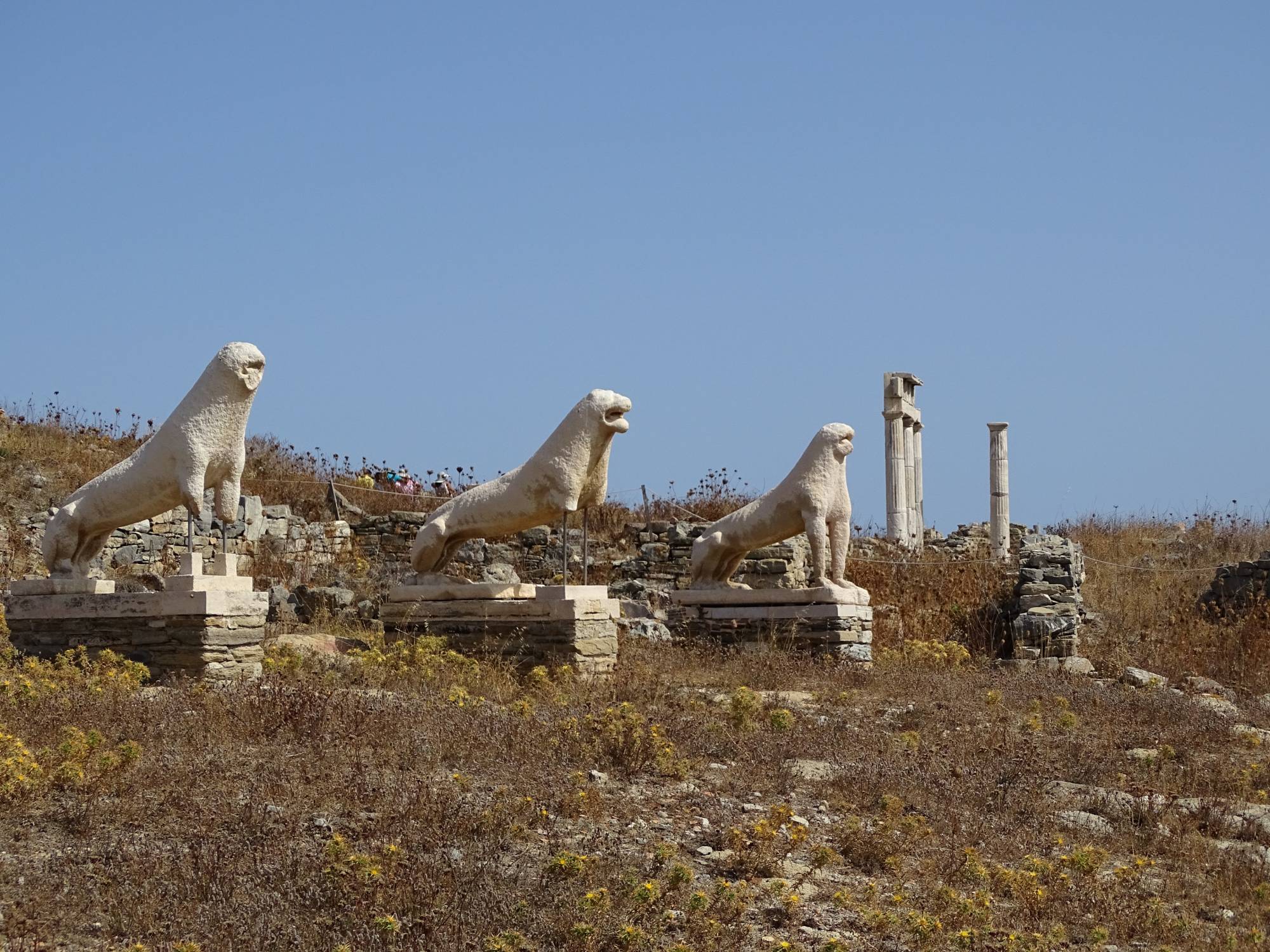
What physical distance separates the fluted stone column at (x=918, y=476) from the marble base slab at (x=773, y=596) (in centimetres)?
1093

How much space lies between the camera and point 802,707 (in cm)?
937

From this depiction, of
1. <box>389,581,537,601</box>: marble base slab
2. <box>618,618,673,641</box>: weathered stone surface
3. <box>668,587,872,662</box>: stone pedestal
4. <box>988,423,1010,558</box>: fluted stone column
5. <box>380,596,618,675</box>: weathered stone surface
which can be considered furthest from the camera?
<box>988,423,1010,558</box>: fluted stone column

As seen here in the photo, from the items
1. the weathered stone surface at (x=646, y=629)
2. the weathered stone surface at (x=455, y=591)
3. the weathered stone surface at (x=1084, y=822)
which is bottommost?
the weathered stone surface at (x=1084, y=822)

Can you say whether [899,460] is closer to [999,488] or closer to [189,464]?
[999,488]

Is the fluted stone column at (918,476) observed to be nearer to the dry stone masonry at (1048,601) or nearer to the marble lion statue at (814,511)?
the dry stone masonry at (1048,601)

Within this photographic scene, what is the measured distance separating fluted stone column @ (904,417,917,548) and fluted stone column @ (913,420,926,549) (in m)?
0.01

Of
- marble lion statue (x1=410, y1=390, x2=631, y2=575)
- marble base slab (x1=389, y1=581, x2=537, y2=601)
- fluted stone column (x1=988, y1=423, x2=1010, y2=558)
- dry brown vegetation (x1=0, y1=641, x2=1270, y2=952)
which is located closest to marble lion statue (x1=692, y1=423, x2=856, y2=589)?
marble lion statue (x1=410, y1=390, x2=631, y2=575)

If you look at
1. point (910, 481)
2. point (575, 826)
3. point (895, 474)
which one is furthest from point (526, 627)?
point (910, 481)

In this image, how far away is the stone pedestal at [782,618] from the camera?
12328 millimetres

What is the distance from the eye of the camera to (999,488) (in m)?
22.2

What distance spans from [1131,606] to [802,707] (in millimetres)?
9446

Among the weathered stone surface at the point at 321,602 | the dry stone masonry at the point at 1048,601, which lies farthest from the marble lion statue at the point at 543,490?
the dry stone masonry at the point at 1048,601

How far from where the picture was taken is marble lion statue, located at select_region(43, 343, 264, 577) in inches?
371

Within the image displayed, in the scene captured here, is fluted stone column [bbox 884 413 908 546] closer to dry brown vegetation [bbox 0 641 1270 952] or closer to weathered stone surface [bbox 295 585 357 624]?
weathered stone surface [bbox 295 585 357 624]
